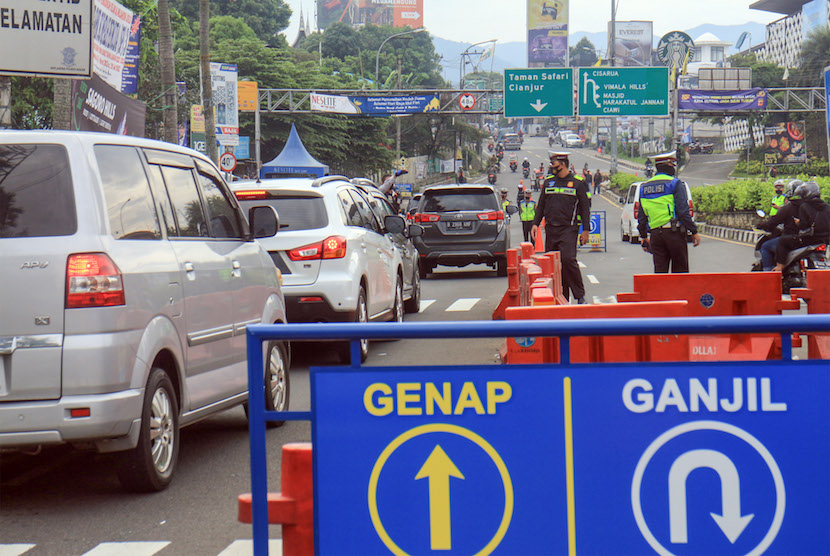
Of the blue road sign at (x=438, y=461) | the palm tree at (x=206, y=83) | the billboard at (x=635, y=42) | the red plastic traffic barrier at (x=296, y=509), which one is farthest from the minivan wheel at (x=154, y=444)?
the billboard at (x=635, y=42)

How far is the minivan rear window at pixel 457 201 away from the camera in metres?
21.7

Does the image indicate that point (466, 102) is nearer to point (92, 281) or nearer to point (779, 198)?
point (779, 198)

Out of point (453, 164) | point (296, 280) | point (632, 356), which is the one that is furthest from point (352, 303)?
point (453, 164)

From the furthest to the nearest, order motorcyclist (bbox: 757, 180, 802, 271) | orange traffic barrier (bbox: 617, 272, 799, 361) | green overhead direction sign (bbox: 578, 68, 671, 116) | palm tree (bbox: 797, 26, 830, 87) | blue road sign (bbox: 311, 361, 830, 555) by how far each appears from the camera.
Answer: palm tree (bbox: 797, 26, 830, 87) → green overhead direction sign (bbox: 578, 68, 671, 116) → motorcyclist (bbox: 757, 180, 802, 271) → orange traffic barrier (bbox: 617, 272, 799, 361) → blue road sign (bbox: 311, 361, 830, 555)

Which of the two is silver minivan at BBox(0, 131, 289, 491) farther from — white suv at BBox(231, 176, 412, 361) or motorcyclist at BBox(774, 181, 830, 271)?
motorcyclist at BBox(774, 181, 830, 271)

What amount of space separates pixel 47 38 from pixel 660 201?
20.2ft

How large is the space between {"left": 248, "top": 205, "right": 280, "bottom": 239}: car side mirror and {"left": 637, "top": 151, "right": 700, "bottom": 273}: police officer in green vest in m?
5.34

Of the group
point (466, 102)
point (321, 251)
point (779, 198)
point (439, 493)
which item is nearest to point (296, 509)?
point (439, 493)

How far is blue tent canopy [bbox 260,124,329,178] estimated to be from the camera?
4300cm

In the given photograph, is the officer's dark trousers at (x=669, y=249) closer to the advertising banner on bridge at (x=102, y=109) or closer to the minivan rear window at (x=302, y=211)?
the minivan rear window at (x=302, y=211)

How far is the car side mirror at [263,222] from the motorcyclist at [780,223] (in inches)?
378

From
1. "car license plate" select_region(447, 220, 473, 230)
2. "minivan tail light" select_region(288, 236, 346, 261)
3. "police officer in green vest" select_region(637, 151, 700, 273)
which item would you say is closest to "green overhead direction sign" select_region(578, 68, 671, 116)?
"car license plate" select_region(447, 220, 473, 230)

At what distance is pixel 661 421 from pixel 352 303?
7.30m

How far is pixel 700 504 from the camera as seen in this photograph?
321 centimetres
